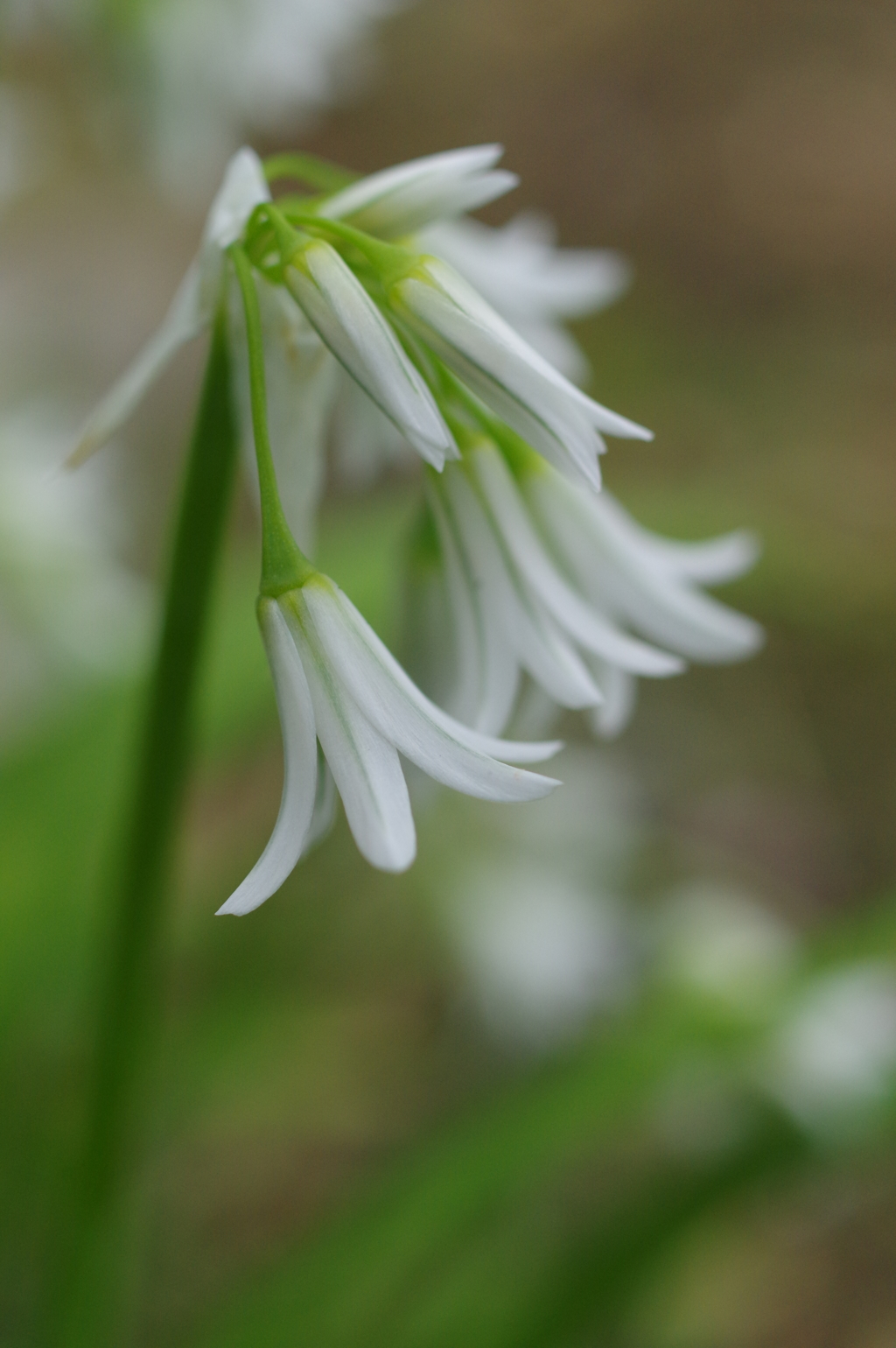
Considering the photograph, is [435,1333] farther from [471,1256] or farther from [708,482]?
[708,482]

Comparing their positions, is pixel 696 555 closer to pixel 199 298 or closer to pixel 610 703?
pixel 610 703

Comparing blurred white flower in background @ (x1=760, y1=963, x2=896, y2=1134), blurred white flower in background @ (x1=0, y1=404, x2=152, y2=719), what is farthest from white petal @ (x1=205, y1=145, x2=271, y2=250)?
blurred white flower in background @ (x1=0, y1=404, x2=152, y2=719)

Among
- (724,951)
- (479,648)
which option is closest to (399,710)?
(479,648)

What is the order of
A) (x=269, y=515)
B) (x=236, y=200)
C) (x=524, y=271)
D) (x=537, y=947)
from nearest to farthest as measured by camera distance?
(x=269, y=515) < (x=236, y=200) < (x=524, y=271) < (x=537, y=947)

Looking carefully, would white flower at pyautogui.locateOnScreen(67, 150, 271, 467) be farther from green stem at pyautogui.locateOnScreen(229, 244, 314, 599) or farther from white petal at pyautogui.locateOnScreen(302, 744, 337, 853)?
white petal at pyautogui.locateOnScreen(302, 744, 337, 853)

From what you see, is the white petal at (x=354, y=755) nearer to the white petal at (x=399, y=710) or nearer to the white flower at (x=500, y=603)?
the white petal at (x=399, y=710)

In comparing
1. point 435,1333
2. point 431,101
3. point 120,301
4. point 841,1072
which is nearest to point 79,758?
point 435,1333
